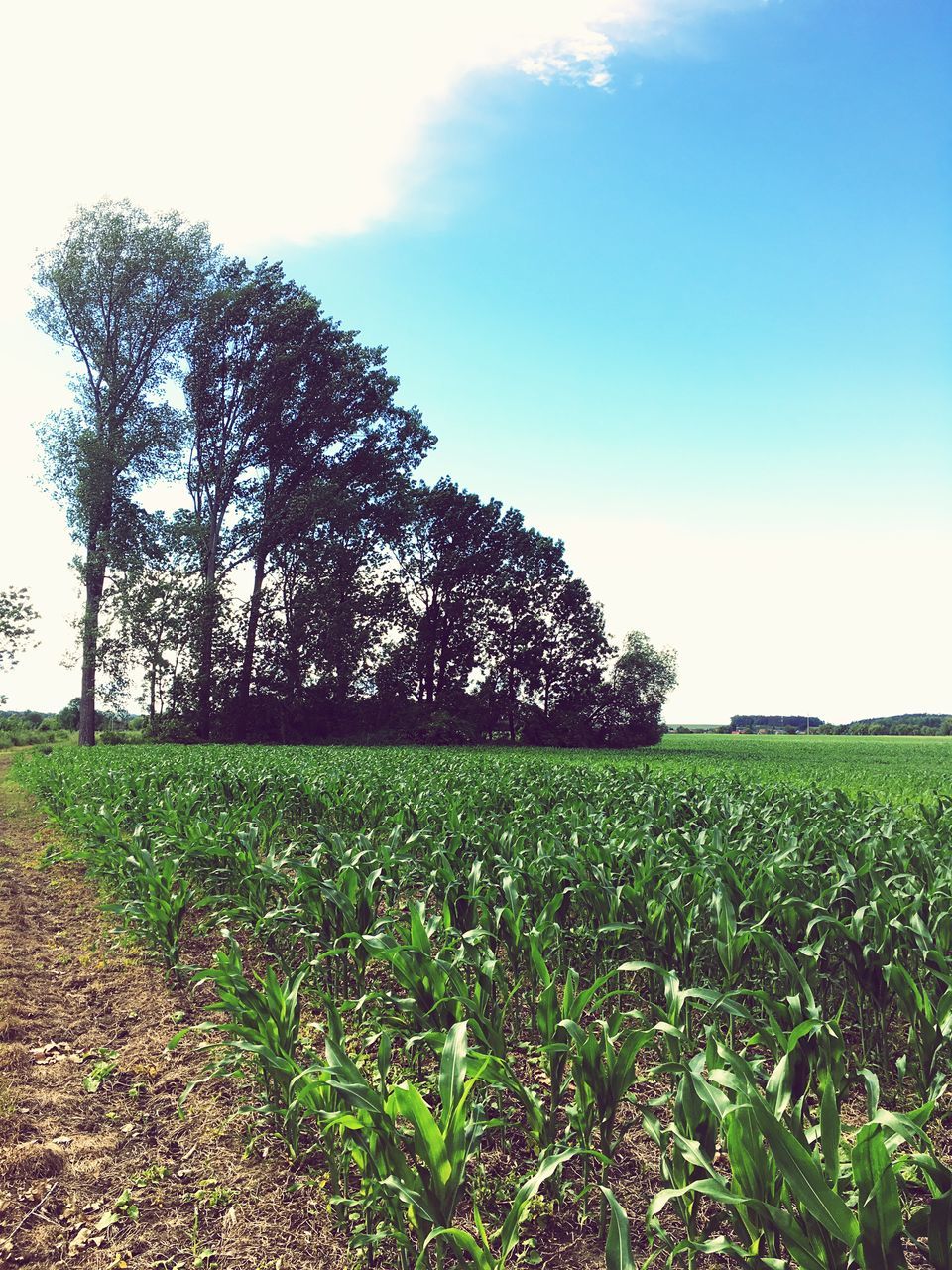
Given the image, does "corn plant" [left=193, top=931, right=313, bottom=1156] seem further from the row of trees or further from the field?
the row of trees

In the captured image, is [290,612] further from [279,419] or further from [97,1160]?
[97,1160]

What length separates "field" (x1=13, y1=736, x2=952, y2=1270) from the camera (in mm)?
2281

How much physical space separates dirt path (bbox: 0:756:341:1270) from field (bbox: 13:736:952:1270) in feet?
0.64

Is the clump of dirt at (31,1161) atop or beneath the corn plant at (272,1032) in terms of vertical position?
beneath

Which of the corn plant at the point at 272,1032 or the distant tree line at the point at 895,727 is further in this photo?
the distant tree line at the point at 895,727

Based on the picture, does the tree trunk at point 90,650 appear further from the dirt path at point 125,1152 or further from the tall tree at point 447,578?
the dirt path at point 125,1152

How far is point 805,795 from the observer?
11.2 metres

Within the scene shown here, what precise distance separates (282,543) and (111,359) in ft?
37.9

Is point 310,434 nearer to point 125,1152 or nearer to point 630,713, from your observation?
point 630,713

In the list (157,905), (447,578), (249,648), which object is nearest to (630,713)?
(447,578)

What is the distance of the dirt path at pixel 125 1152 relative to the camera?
9.43 feet

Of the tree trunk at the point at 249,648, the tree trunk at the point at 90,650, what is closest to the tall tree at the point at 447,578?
the tree trunk at the point at 249,648

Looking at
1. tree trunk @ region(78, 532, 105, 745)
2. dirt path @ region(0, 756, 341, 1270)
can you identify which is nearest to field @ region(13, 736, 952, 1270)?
dirt path @ region(0, 756, 341, 1270)

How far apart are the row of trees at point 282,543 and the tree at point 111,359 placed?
0.29 ft
